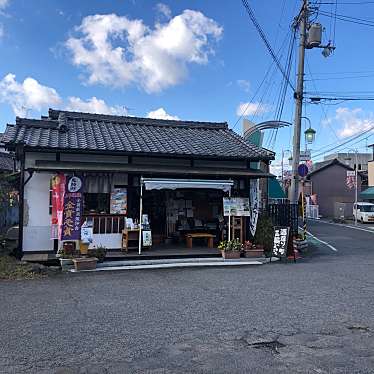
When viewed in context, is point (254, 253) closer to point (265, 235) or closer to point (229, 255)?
point (229, 255)

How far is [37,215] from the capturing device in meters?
11.8

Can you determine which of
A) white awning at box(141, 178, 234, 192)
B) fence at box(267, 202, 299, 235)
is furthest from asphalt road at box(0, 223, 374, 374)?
fence at box(267, 202, 299, 235)

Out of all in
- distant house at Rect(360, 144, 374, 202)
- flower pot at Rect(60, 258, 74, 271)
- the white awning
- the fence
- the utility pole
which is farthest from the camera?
distant house at Rect(360, 144, 374, 202)

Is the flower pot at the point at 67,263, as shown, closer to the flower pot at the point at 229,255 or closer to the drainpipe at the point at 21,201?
the drainpipe at the point at 21,201

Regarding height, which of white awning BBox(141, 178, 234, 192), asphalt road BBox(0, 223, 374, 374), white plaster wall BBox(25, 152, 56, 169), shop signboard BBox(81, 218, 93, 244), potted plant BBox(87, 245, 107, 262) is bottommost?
asphalt road BBox(0, 223, 374, 374)

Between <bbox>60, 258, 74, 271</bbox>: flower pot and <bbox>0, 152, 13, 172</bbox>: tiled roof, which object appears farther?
<bbox>0, 152, 13, 172</bbox>: tiled roof

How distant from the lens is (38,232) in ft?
38.6

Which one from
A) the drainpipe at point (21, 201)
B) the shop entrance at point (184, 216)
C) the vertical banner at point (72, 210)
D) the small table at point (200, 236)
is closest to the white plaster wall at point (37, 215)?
the drainpipe at point (21, 201)

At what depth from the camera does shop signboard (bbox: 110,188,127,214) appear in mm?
12406

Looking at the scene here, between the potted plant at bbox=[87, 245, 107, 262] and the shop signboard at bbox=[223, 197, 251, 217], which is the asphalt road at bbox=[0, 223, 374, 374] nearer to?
the potted plant at bbox=[87, 245, 107, 262]

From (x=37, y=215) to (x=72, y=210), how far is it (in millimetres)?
1303

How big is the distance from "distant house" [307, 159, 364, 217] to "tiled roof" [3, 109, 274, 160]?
115ft

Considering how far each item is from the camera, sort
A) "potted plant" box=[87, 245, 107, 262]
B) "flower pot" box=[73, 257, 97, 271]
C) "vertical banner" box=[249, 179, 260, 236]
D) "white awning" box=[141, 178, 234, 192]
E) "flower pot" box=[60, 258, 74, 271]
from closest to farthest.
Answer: "flower pot" box=[73, 257, 97, 271] → "flower pot" box=[60, 258, 74, 271] → "potted plant" box=[87, 245, 107, 262] → "white awning" box=[141, 178, 234, 192] → "vertical banner" box=[249, 179, 260, 236]

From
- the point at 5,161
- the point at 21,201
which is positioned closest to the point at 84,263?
the point at 21,201
